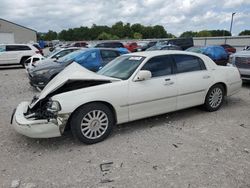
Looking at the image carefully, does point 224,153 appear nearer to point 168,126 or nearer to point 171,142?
point 171,142

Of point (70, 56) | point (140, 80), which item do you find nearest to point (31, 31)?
point (70, 56)

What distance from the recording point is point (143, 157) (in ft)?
12.2

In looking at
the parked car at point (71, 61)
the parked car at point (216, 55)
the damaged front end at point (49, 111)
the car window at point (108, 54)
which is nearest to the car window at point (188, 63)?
the damaged front end at point (49, 111)

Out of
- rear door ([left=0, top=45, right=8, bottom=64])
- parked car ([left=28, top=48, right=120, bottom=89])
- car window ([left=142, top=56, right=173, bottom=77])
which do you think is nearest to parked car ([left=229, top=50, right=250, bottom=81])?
parked car ([left=28, top=48, right=120, bottom=89])

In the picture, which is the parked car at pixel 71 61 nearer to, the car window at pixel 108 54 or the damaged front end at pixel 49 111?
the car window at pixel 108 54

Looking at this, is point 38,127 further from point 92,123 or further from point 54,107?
point 92,123

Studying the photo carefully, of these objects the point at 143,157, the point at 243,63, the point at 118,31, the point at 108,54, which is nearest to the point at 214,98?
the point at 143,157

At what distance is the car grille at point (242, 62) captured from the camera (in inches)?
337

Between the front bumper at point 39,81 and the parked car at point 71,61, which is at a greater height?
the parked car at point 71,61

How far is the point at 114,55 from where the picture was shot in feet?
30.3

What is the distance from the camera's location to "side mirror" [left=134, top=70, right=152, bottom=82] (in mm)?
4453

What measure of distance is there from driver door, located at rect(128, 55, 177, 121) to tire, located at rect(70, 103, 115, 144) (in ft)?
1.59

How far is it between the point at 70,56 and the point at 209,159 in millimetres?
7171

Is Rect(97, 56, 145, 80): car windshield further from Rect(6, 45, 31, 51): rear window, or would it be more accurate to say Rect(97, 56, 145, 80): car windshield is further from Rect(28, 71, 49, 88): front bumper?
Rect(6, 45, 31, 51): rear window
